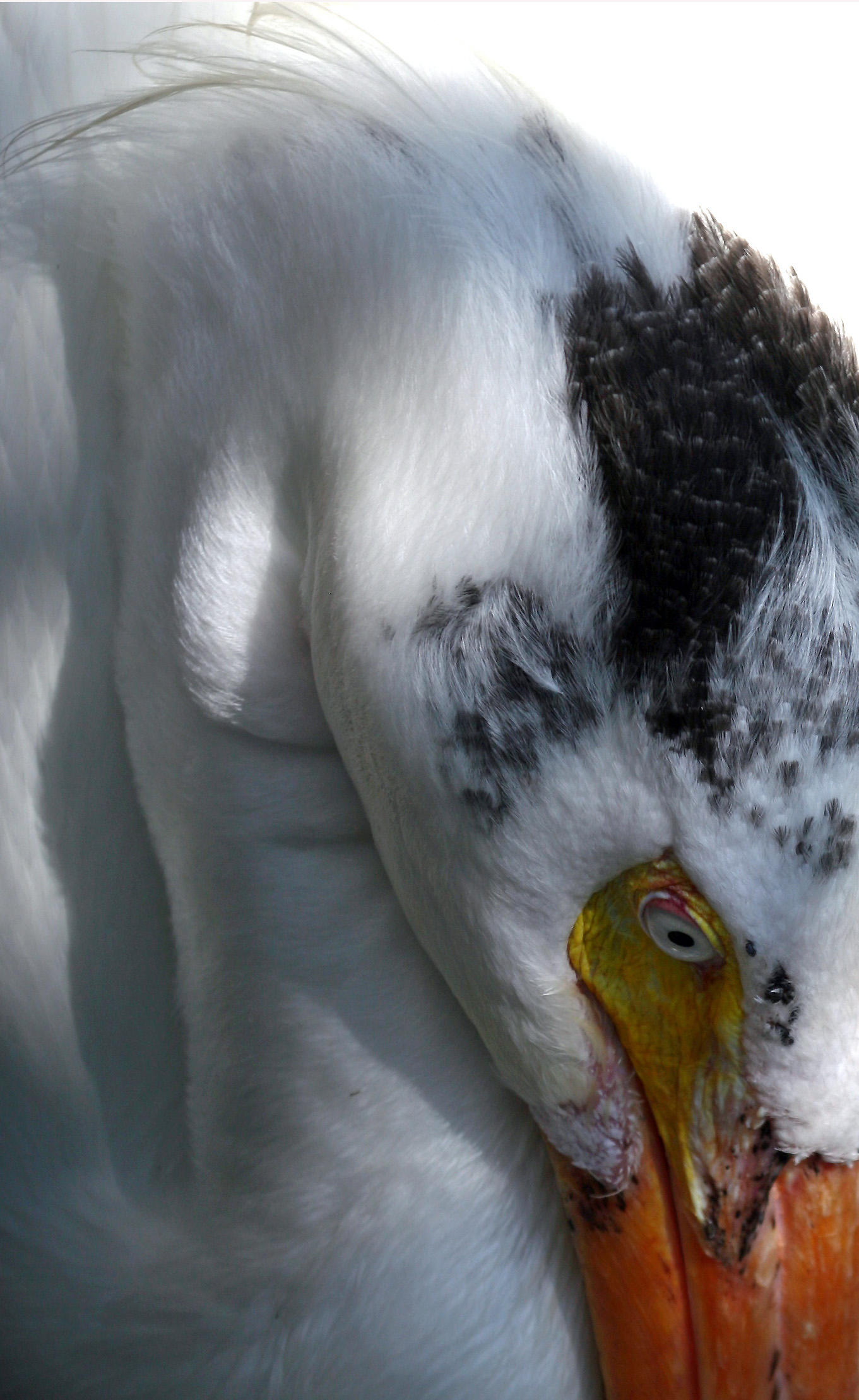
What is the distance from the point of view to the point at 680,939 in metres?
0.97

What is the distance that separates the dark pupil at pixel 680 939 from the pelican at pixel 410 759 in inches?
0.5

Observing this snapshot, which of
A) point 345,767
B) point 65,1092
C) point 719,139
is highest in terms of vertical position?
point 719,139

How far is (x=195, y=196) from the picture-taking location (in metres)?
1.10

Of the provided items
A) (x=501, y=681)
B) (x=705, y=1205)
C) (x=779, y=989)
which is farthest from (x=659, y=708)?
(x=705, y=1205)

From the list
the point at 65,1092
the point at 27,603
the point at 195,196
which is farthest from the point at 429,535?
the point at 65,1092

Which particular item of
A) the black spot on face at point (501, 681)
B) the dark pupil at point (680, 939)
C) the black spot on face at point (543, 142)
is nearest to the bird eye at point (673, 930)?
the dark pupil at point (680, 939)

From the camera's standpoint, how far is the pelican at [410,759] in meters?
0.90

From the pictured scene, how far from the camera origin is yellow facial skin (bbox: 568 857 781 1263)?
0.98m

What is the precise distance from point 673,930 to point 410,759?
23 centimetres

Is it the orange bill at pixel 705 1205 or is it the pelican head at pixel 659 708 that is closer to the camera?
the pelican head at pixel 659 708

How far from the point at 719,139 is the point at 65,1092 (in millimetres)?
1150

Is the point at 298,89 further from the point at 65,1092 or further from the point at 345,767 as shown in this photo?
the point at 65,1092

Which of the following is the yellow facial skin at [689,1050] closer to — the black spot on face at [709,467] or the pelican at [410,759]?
the pelican at [410,759]

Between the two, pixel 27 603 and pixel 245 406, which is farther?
pixel 27 603
